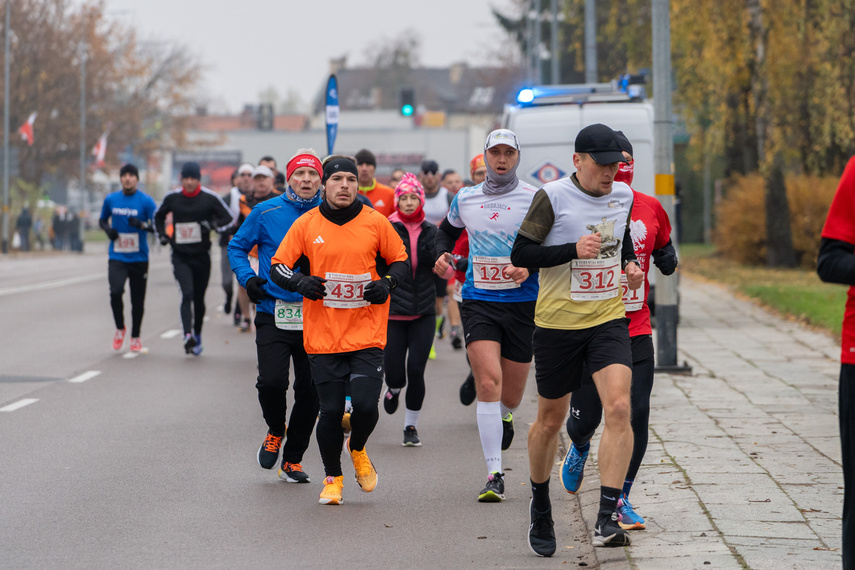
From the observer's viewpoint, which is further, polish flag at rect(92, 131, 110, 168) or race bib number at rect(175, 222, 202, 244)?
polish flag at rect(92, 131, 110, 168)

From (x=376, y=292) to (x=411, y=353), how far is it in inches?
90.1

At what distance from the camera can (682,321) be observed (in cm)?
1819

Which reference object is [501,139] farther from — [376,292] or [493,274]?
[376,292]

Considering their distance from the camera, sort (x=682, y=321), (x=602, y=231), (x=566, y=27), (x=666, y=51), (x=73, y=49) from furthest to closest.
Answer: (x=73, y=49), (x=566, y=27), (x=682, y=321), (x=666, y=51), (x=602, y=231)

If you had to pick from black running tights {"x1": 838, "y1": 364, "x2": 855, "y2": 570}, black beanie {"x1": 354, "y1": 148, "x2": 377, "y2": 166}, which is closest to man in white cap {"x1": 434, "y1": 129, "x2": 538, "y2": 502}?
black running tights {"x1": 838, "y1": 364, "x2": 855, "y2": 570}

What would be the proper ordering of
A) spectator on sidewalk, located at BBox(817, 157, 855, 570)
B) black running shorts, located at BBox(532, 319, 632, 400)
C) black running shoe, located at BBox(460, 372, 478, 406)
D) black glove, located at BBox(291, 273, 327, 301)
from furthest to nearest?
black running shoe, located at BBox(460, 372, 478, 406), black glove, located at BBox(291, 273, 327, 301), black running shorts, located at BBox(532, 319, 632, 400), spectator on sidewalk, located at BBox(817, 157, 855, 570)

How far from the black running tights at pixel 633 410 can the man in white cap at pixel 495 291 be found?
907mm

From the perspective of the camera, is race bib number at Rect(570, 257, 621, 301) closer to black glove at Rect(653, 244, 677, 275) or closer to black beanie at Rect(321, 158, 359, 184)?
black glove at Rect(653, 244, 677, 275)

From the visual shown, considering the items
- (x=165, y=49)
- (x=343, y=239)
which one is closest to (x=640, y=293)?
(x=343, y=239)

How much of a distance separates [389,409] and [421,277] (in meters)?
1.11

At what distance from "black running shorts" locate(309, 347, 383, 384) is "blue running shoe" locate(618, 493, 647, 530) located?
1550mm

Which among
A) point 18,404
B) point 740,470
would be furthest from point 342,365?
point 18,404

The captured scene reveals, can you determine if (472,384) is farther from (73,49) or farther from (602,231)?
(73,49)

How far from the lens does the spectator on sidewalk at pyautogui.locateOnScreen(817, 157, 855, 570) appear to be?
4.27 m
